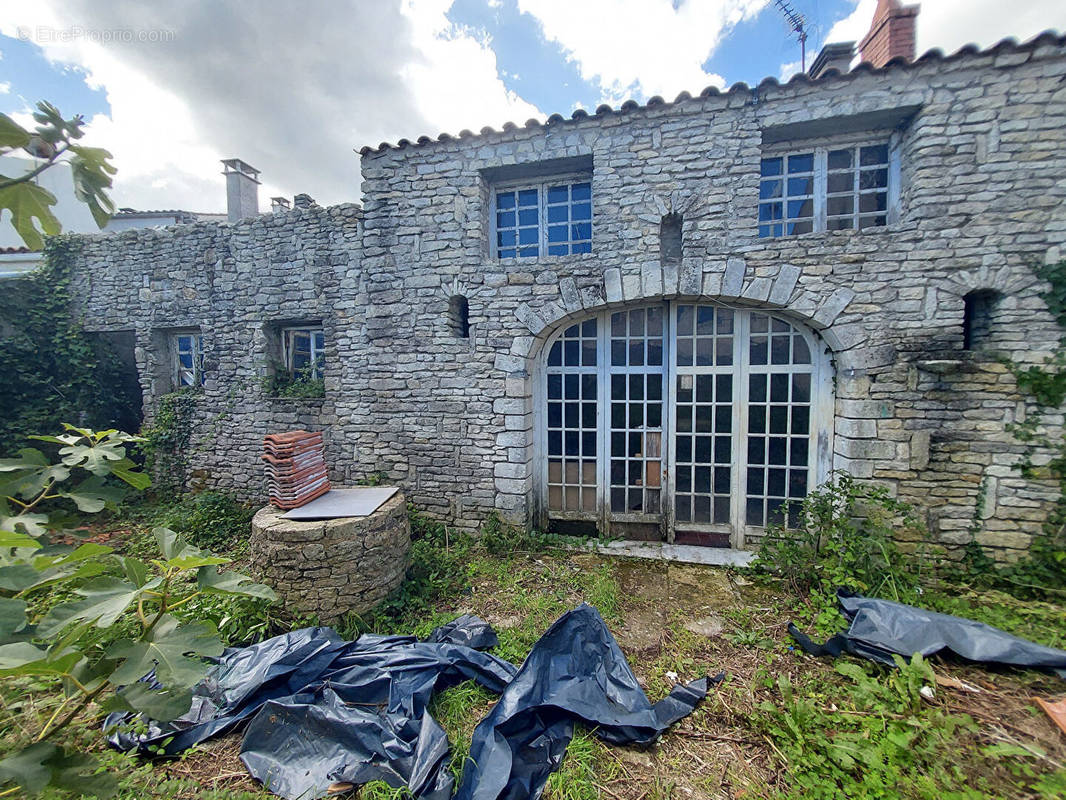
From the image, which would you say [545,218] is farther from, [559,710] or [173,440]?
[173,440]

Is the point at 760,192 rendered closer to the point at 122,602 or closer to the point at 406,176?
the point at 406,176

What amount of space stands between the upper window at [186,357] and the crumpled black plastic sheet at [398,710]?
5033 mm

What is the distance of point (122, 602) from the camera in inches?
43.8

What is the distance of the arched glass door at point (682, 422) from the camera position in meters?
4.35

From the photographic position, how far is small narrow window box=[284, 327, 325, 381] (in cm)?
568

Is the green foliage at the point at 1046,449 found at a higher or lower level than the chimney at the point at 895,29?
lower

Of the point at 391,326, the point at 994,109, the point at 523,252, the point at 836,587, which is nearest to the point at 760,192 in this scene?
the point at 994,109

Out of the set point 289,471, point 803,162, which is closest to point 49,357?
point 289,471

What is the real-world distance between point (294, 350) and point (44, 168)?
5.22m

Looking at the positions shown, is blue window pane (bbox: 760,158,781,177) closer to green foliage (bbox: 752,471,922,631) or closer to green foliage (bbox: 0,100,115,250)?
green foliage (bbox: 752,471,922,631)

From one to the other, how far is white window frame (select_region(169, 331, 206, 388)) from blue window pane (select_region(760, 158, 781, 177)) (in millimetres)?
7728

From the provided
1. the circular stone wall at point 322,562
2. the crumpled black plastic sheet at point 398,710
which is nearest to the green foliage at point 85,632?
the crumpled black plastic sheet at point 398,710

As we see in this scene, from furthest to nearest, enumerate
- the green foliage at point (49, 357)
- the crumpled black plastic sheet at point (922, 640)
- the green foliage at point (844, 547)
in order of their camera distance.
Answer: the green foliage at point (49, 357), the green foliage at point (844, 547), the crumpled black plastic sheet at point (922, 640)

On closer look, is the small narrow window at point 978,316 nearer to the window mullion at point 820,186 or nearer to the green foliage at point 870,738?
the window mullion at point 820,186
